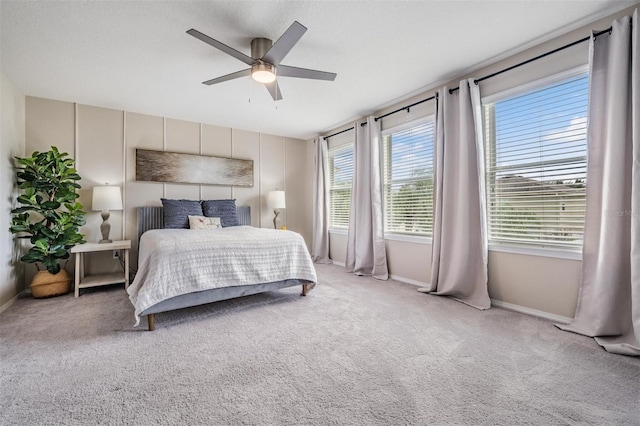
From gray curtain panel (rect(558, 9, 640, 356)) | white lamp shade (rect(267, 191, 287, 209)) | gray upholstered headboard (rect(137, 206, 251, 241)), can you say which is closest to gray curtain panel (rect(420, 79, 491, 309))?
gray curtain panel (rect(558, 9, 640, 356))

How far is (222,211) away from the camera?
4.53 meters

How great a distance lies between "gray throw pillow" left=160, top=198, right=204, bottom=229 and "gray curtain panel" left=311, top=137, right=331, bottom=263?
6.98 feet

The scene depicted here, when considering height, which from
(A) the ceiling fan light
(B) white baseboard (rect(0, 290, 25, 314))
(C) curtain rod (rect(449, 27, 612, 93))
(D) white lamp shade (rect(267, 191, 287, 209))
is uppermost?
(C) curtain rod (rect(449, 27, 612, 93))

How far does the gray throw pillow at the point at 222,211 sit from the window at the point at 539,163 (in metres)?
3.58

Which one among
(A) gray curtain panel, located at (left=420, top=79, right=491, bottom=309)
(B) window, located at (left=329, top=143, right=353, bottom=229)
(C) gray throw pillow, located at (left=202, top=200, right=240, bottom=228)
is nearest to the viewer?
(A) gray curtain panel, located at (left=420, top=79, right=491, bottom=309)

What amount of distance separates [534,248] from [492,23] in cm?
199

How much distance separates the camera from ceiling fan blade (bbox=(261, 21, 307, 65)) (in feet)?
6.25

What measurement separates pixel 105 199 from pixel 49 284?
3.73 ft

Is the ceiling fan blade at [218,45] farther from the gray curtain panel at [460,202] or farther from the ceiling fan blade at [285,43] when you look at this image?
the gray curtain panel at [460,202]

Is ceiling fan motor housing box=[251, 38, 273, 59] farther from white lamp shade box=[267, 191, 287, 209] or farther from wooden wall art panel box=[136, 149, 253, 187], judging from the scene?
white lamp shade box=[267, 191, 287, 209]

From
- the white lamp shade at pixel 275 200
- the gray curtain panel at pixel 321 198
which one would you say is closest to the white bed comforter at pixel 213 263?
the white lamp shade at pixel 275 200

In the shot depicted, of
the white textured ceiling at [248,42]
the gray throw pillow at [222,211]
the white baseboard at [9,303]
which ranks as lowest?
the white baseboard at [9,303]

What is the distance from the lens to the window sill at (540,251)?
2375 millimetres

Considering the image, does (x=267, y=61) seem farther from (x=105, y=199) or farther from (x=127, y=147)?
(x=127, y=147)
